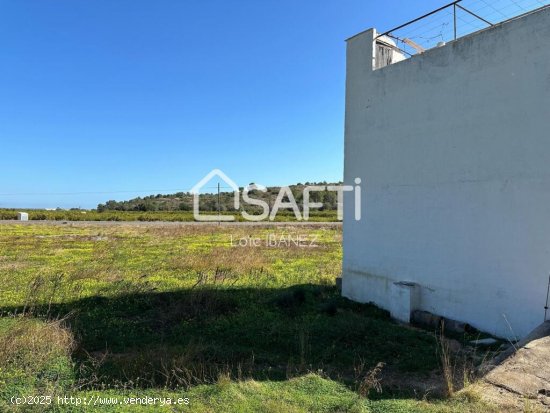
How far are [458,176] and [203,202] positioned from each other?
74330mm

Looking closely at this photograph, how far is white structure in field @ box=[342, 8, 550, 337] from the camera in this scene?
19.0ft

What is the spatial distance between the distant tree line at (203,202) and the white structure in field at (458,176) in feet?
158

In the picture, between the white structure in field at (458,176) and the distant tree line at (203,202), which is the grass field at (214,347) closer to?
the white structure in field at (458,176)

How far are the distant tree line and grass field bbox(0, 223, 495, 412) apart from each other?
1872 inches

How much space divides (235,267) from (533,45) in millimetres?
10282

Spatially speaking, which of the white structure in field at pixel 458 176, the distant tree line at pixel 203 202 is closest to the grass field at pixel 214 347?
the white structure in field at pixel 458 176

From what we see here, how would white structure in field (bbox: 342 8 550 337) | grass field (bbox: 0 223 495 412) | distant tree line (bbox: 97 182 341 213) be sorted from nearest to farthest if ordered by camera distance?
grass field (bbox: 0 223 495 412) < white structure in field (bbox: 342 8 550 337) < distant tree line (bbox: 97 182 341 213)

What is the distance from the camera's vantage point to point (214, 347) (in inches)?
223

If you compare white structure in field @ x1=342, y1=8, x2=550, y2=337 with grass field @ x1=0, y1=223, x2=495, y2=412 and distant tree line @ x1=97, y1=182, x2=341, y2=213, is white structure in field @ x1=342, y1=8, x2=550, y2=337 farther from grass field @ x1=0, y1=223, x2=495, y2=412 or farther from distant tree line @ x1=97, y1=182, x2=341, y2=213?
distant tree line @ x1=97, y1=182, x2=341, y2=213

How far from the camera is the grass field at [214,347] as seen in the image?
3895 millimetres

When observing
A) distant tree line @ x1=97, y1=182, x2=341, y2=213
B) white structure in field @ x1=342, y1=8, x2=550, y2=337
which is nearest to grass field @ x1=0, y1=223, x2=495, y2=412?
white structure in field @ x1=342, y1=8, x2=550, y2=337

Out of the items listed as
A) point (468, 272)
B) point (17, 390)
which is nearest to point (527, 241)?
point (468, 272)

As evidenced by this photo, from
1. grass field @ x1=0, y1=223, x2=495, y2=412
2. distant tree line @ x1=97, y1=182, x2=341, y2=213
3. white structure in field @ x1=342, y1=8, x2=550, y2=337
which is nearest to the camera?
grass field @ x1=0, y1=223, x2=495, y2=412

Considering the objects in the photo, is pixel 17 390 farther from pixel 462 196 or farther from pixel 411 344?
pixel 462 196
